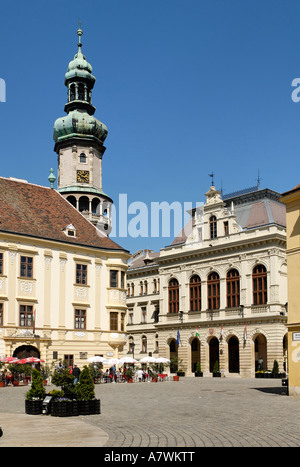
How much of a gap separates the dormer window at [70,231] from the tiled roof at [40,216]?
30cm

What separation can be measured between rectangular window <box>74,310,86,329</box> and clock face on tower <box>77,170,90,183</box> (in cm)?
2912

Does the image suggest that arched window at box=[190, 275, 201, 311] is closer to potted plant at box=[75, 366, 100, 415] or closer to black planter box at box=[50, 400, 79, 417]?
potted plant at box=[75, 366, 100, 415]

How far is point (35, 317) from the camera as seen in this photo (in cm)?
4303

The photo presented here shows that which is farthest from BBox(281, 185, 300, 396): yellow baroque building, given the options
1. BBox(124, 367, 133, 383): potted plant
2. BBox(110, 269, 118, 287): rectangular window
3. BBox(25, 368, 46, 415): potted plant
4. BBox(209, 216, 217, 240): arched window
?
BBox(209, 216, 217, 240): arched window

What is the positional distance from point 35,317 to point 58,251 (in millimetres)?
5472

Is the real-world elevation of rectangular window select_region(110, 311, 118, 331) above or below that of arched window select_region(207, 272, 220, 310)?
below

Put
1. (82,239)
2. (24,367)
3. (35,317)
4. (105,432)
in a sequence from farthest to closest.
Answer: (82,239) → (35,317) → (24,367) → (105,432)

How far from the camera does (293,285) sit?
86.6 ft

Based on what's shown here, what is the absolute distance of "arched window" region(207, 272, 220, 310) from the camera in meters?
61.4

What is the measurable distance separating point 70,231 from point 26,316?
26.8 feet

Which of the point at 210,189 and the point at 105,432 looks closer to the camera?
the point at 105,432

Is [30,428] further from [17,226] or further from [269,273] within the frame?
[269,273]

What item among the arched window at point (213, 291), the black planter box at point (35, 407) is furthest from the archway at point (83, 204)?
the black planter box at point (35, 407)
